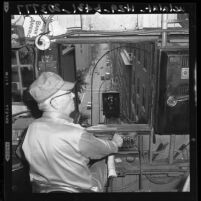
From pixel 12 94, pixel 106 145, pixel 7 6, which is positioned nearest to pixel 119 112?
pixel 106 145

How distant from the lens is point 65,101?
10.8ft

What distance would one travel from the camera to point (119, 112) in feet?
10.9

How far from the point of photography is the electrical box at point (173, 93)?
324 cm

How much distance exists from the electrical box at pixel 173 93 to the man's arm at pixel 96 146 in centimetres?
38

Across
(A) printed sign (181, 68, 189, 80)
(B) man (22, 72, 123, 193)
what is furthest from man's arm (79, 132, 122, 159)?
(A) printed sign (181, 68, 189, 80)

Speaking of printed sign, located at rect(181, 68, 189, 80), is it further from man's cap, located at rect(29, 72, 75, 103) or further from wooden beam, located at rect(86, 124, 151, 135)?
man's cap, located at rect(29, 72, 75, 103)

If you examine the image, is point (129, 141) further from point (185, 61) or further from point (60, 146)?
point (185, 61)

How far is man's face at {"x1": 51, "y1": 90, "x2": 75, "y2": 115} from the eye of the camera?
3287mm

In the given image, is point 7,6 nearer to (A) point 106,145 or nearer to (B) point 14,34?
(B) point 14,34

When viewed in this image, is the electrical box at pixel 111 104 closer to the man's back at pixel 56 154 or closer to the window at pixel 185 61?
the man's back at pixel 56 154

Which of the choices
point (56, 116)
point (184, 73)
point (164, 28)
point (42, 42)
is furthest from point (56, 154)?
point (164, 28)

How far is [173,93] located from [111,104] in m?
0.49

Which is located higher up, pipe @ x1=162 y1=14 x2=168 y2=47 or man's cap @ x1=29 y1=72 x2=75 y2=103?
pipe @ x1=162 y1=14 x2=168 y2=47

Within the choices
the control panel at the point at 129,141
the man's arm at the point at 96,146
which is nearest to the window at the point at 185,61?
the control panel at the point at 129,141
